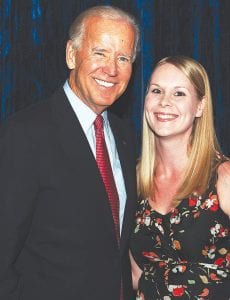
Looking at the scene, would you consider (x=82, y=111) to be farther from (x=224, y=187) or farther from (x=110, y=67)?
(x=224, y=187)

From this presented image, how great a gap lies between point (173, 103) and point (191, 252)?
59 centimetres

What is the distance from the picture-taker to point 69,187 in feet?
5.53

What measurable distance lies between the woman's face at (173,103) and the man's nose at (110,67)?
0.30m

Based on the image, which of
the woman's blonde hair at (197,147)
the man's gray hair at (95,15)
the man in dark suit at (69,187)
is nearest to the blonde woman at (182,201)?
the woman's blonde hair at (197,147)

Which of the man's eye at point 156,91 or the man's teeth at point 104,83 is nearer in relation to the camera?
the man's teeth at point 104,83

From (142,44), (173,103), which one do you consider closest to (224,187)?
(173,103)

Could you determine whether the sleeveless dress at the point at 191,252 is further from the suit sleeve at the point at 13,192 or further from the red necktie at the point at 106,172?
the suit sleeve at the point at 13,192

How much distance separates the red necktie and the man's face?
10 centimetres

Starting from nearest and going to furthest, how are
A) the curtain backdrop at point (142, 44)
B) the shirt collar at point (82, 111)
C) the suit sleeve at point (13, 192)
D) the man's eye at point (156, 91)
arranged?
1. the suit sleeve at point (13, 192)
2. the shirt collar at point (82, 111)
3. the man's eye at point (156, 91)
4. the curtain backdrop at point (142, 44)

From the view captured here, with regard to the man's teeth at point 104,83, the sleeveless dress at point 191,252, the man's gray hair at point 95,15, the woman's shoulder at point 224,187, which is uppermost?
the man's gray hair at point 95,15

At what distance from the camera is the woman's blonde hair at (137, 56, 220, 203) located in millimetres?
2094

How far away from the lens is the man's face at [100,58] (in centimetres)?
186

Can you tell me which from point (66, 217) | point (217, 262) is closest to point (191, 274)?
point (217, 262)

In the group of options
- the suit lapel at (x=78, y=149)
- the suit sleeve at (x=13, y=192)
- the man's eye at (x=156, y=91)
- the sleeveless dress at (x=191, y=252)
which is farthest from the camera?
the man's eye at (x=156, y=91)
